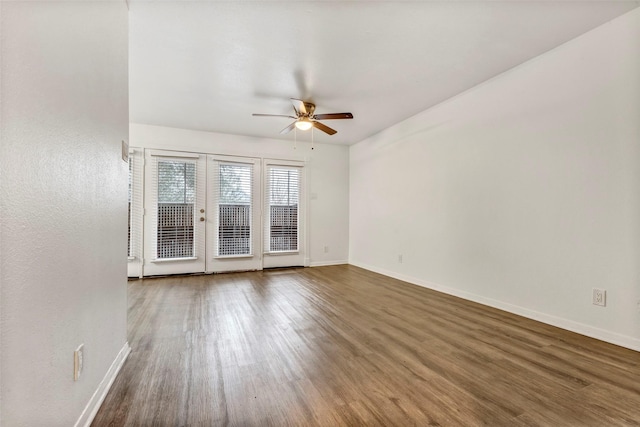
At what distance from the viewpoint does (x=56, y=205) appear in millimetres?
1085

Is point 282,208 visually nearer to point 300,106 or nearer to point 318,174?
point 318,174

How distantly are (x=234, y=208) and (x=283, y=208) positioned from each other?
3.12ft

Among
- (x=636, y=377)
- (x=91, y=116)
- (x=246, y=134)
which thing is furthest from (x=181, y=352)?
(x=246, y=134)

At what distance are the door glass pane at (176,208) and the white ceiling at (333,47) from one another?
47.1 inches

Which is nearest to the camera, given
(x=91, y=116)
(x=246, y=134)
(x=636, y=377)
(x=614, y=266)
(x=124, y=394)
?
(x=91, y=116)

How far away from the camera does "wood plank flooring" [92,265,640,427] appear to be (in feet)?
4.74

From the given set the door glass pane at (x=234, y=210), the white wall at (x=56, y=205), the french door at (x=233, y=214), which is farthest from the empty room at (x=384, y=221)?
the door glass pane at (x=234, y=210)

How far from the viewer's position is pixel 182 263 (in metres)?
4.89

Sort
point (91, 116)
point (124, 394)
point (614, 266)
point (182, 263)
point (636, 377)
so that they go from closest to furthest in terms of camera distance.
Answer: point (91, 116)
point (124, 394)
point (636, 377)
point (614, 266)
point (182, 263)

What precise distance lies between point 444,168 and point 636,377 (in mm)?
2657

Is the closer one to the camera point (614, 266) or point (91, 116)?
point (91, 116)

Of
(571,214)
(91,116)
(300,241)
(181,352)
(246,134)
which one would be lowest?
(181,352)

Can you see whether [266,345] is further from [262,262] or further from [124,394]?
[262,262]

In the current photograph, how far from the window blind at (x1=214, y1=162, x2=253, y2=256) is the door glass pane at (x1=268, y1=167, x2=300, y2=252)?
431mm
